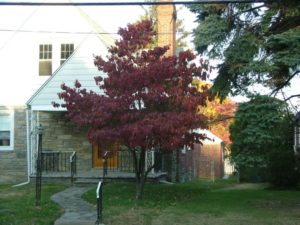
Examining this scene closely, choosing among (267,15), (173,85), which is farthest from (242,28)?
(173,85)

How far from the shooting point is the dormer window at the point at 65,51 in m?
25.2

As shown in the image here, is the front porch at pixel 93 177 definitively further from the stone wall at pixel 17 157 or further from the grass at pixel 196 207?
the stone wall at pixel 17 157

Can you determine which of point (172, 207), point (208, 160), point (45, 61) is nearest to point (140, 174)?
point (172, 207)

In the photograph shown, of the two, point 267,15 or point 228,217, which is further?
point 267,15

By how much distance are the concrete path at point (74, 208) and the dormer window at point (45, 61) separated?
714 centimetres

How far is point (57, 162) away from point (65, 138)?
3.63 feet

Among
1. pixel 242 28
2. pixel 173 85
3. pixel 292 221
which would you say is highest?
pixel 242 28

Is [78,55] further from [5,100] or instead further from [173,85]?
[173,85]

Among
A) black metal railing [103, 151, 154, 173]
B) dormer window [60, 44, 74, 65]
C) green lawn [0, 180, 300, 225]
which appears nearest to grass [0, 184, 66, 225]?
green lawn [0, 180, 300, 225]

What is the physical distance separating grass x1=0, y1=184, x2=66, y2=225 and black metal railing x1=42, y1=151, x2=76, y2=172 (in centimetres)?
526

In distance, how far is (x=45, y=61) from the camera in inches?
988

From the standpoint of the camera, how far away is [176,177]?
2583 cm

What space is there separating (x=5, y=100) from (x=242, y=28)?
43.3 feet

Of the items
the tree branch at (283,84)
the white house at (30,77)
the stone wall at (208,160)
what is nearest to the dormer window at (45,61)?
the white house at (30,77)
